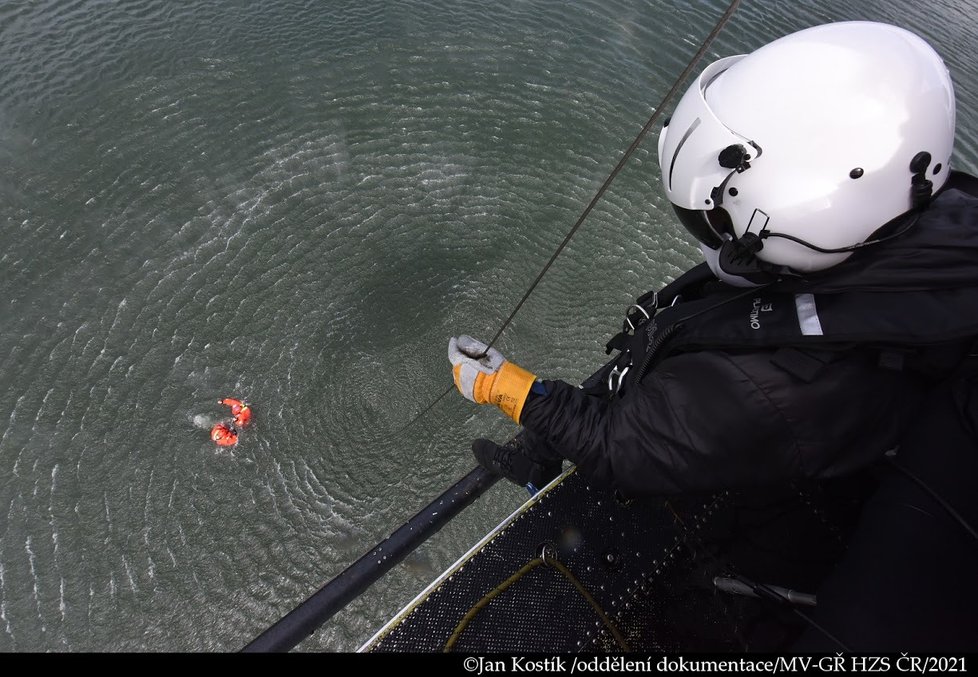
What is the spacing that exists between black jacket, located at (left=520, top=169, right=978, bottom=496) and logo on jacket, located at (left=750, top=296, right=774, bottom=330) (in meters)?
0.08

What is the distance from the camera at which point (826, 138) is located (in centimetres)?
182

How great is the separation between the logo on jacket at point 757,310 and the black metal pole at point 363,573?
4.26 ft

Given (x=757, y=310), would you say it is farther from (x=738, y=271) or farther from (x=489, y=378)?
(x=489, y=378)

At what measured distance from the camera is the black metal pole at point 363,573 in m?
1.96

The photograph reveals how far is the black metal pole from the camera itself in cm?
196

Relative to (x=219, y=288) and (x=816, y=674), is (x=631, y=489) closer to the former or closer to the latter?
(x=816, y=674)

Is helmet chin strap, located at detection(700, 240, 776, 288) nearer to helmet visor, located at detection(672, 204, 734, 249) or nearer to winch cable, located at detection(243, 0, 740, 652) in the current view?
helmet visor, located at detection(672, 204, 734, 249)

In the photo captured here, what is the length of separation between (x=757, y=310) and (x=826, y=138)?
59 cm

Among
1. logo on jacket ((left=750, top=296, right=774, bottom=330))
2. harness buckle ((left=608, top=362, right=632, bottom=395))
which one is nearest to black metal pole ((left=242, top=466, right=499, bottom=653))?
harness buckle ((left=608, top=362, right=632, bottom=395))

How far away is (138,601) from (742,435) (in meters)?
5.26

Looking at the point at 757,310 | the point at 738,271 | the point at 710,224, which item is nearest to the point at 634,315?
the point at 710,224

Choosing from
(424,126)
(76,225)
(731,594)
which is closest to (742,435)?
(731,594)

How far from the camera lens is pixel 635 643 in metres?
2.21

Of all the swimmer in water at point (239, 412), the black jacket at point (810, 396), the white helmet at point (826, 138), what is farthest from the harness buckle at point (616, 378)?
the swimmer in water at point (239, 412)
